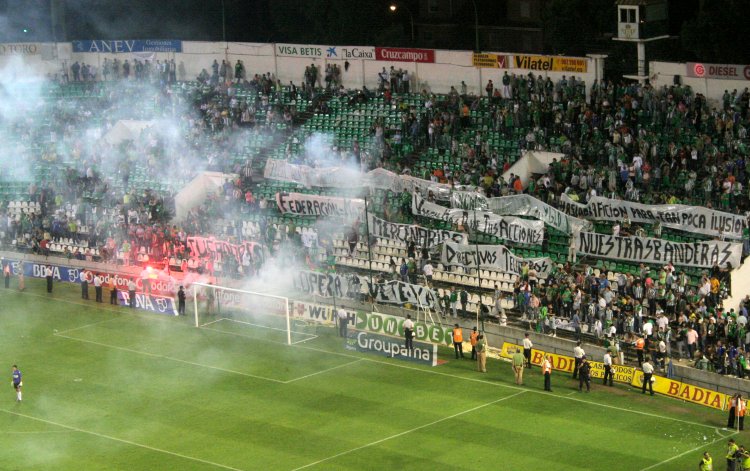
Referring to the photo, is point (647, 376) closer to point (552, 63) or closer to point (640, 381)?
point (640, 381)

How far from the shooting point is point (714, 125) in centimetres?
4456

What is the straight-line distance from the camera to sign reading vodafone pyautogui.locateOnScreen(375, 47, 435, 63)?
54.6 meters

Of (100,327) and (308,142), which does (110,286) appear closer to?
(100,327)

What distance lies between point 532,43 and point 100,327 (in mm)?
37307

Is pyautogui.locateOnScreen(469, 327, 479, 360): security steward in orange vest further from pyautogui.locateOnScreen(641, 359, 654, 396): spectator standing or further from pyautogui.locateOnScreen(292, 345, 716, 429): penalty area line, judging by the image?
pyautogui.locateOnScreen(641, 359, 654, 396): spectator standing

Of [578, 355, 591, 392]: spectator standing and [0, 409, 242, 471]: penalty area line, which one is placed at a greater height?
[578, 355, 591, 392]: spectator standing

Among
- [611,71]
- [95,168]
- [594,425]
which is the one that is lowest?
[594,425]

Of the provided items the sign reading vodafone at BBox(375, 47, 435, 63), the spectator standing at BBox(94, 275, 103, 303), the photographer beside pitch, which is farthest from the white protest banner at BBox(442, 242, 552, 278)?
the photographer beside pitch

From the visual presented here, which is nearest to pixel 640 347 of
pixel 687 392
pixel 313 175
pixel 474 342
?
pixel 687 392

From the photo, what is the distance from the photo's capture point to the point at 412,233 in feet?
150

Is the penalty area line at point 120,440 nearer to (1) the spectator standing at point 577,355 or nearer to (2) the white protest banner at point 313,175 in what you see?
(1) the spectator standing at point 577,355

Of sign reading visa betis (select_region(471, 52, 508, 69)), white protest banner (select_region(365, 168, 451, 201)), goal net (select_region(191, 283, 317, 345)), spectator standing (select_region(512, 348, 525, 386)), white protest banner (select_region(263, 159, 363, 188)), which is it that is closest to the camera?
spectator standing (select_region(512, 348, 525, 386))

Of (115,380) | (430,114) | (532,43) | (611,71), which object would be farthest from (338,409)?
(532,43)

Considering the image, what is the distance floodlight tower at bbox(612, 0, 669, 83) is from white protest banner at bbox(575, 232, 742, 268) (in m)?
8.13
